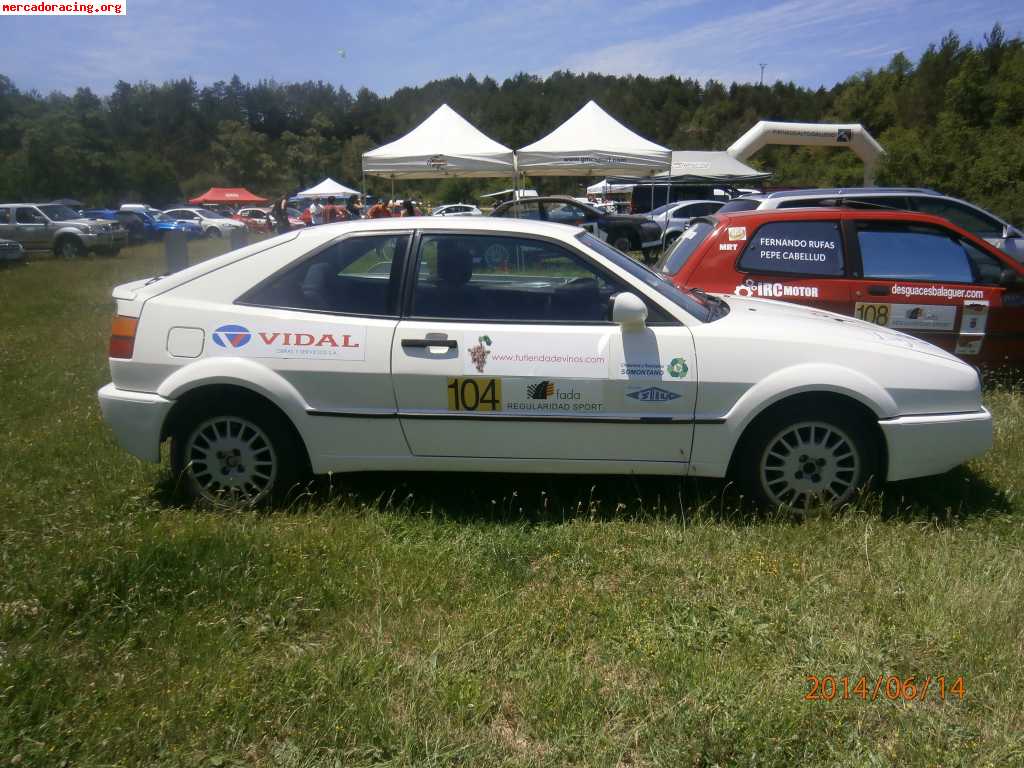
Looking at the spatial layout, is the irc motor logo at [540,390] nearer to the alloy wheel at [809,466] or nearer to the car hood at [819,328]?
the car hood at [819,328]

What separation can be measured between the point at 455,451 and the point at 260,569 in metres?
1.08

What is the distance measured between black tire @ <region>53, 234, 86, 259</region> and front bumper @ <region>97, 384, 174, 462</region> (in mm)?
22548

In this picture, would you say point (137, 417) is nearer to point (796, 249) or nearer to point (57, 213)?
point (796, 249)

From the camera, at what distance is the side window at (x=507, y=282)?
386cm

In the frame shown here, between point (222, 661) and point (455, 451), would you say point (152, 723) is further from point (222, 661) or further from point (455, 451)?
point (455, 451)

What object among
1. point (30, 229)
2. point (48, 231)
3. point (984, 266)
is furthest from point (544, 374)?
point (30, 229)

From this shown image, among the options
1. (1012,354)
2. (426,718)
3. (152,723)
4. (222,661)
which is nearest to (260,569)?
(222,661)

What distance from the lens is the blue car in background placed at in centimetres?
3080

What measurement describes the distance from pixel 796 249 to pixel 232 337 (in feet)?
13.5

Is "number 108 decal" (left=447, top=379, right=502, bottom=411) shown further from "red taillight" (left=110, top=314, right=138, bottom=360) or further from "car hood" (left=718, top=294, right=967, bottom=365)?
"red taillight" (left=110, top=314, right=138, bottom=360)

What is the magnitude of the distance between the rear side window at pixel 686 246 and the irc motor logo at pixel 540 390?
104 inches

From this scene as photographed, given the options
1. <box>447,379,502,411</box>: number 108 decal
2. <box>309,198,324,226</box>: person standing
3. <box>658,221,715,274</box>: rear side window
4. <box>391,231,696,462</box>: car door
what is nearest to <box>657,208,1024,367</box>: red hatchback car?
<box>658,221,715,274</box>: rear side window

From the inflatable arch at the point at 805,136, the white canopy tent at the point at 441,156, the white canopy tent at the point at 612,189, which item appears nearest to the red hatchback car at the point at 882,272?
the inflatable arch at the point at 805,136

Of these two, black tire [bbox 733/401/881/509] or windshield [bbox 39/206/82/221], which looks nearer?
Answer: black tire [bbox 733/401/881/509]
